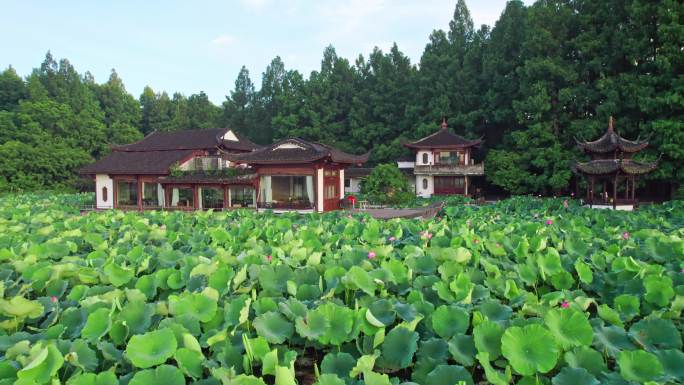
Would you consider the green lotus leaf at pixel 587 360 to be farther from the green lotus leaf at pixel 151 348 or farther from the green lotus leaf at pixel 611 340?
the green lotus leaf at pixel 151 348

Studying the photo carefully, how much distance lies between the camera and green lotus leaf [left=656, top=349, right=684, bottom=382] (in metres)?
2.14

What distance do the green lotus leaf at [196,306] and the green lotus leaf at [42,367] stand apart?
728 mm

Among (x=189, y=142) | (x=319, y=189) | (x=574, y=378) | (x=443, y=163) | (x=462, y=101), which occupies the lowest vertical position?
(x=574, y=378)

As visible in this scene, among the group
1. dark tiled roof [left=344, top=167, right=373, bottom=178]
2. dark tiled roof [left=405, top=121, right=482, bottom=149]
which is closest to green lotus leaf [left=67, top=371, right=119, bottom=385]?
dark tiled roof [left=405, top=121, right=482, bottom=149]

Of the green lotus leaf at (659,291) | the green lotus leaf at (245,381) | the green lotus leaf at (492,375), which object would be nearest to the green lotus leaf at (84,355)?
the green lotus leaf at (245,381)

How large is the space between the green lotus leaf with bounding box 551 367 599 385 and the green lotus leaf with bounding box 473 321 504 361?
1.00ft

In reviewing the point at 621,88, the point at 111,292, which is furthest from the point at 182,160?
the point at 621,88

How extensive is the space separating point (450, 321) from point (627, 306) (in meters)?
1.38

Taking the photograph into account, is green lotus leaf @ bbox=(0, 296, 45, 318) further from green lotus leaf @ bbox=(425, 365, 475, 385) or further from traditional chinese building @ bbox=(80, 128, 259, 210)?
traditional chinese building @ bbox=(80, 128, 259, 210)

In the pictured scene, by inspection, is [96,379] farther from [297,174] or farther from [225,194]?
[225,194]

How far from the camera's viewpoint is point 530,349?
7.26 ft

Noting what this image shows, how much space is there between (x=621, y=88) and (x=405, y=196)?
12.5m

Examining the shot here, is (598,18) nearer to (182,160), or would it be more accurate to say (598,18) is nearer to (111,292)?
→ (182,160)

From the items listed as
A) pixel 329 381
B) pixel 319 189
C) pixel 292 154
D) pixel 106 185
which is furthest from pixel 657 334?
pixel 106 185
